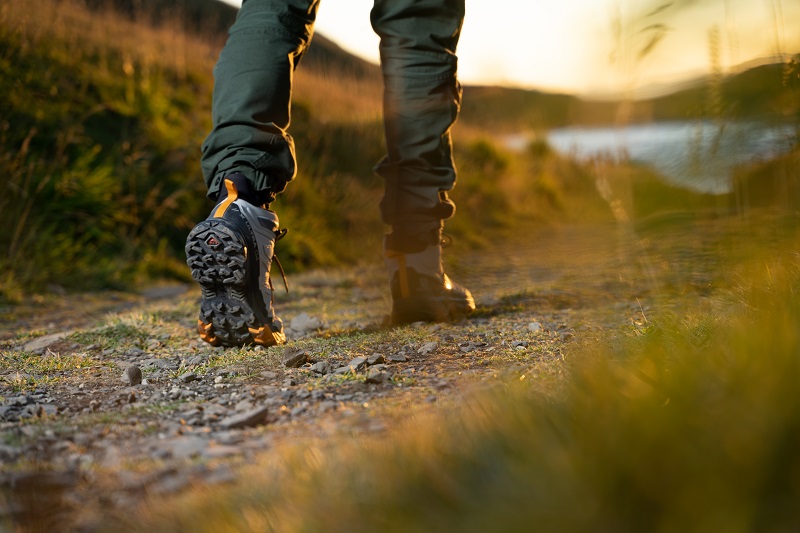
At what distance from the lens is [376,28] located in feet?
7.45

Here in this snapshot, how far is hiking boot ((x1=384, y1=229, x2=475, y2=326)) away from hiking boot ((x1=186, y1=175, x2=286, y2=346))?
0.44 metres

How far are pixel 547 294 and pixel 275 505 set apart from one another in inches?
81.5

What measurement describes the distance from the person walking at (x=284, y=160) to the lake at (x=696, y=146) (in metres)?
0.95

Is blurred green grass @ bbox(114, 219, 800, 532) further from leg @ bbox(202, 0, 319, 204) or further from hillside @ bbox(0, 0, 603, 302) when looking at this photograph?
hillside @ bbox(0, 0, 603, 302)

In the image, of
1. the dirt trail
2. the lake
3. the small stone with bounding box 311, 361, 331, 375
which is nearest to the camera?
the dirt trail

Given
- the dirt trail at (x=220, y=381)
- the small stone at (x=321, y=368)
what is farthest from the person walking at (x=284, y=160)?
the small stone at (x=321, y=368)

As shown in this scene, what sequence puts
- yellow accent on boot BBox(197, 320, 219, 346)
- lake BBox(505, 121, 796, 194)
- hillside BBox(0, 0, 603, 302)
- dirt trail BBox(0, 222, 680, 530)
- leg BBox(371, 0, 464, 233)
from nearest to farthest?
dirt trail BBox(0, 222, 680, 530)
lake BBox(505, 121, 796, 194)
yellow accent on boot BBox(197, 320, 219, 346)
leg BBox(371, 0, 464, 233)
hillside BBox(0, 0, 603, 302)

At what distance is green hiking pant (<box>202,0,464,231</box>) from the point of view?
1.96 metres

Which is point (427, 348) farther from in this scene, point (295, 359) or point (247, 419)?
point (247, 419)

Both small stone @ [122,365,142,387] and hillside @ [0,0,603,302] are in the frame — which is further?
hillside @ [0,0,603,302]

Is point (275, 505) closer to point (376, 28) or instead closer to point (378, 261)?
point (376, 28)

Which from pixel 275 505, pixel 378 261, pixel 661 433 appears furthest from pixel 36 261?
pixel 661 433

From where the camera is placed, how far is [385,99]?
2.35m

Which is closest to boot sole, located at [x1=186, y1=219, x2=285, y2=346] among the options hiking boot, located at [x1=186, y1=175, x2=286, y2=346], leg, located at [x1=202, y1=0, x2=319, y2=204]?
hiking boot, located at [x1=186, y1=175, x2=286, y2=346]
